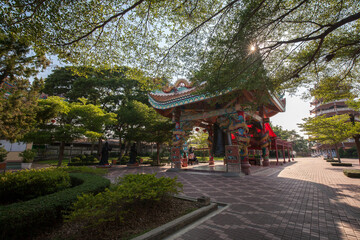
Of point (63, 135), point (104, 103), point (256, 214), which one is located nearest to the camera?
point (256, 214)

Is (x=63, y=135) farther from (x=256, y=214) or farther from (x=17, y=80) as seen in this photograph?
(x=256, y=214)

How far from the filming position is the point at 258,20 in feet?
12.6

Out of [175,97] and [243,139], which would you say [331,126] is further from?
[175,97]

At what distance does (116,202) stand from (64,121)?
37.8 ft

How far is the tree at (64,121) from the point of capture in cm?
780

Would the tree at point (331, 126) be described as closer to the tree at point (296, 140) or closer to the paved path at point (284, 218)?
the paved path at point (284, 218)

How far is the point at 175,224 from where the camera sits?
9.18ft

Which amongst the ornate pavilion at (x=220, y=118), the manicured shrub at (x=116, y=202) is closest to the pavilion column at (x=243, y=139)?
the ornate pavilion at (x=220, y=118)

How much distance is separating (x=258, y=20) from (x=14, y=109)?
8.04m

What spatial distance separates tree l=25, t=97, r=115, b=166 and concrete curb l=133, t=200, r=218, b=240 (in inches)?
295

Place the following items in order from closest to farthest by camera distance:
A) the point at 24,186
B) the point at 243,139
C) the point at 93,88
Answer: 1. the point at 24,186
2. the point at 243,139
3. the point at 93,88

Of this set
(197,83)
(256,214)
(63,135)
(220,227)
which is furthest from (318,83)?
(63,135)

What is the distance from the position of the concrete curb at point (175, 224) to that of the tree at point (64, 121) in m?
7.50

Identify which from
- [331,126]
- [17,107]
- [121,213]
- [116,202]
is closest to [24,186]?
[17,107]
